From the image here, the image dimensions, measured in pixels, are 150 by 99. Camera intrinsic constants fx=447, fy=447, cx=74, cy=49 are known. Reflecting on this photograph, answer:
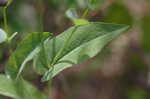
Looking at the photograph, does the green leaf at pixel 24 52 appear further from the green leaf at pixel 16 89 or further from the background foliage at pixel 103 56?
the background foliage at pixel 103 56

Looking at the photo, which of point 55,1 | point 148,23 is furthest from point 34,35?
point 148,23

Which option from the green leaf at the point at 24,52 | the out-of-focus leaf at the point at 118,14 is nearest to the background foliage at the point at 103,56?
the out-of-focus leaf at the point at 118,14

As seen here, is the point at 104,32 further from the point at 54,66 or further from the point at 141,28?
the point at 141,28

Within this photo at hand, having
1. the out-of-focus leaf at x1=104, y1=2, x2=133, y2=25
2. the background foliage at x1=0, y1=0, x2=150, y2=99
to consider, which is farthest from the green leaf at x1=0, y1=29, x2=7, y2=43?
the out-of-focus leaf at x1=104, y1=2, x2=133, y2=25

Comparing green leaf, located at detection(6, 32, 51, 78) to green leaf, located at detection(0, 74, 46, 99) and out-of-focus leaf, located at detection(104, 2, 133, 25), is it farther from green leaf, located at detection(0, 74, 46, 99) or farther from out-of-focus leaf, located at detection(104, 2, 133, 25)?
out-of-focus leaf, located at detection(104, 2, 133, 25)

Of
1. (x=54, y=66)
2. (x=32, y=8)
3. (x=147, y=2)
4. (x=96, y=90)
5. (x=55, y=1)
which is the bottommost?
(x=96, y=90)
